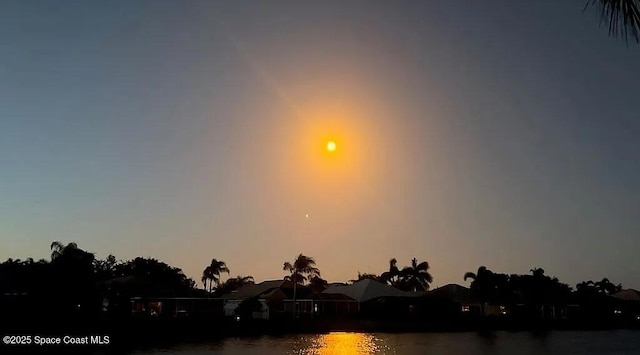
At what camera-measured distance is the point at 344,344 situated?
146 feet

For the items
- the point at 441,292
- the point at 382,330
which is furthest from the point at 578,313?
the point at 382,330

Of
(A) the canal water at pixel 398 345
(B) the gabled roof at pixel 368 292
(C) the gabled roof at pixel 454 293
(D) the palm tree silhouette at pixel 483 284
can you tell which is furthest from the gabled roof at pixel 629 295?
(A) the canal water at pixel 398 345

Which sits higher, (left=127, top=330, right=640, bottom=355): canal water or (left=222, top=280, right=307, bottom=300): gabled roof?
(left=222, top=280, right=307, bottom=300): gabled roof

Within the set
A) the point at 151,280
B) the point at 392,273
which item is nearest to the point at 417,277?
the point at 392,273

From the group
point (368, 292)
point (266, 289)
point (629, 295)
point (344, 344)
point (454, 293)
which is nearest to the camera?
point (344, 344)

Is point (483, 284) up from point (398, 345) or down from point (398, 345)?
up

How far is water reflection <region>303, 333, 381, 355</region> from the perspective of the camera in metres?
38.9

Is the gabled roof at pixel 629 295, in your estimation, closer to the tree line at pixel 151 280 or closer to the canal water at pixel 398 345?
the tree line at pixel 151 280

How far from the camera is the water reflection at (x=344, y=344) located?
38.9m

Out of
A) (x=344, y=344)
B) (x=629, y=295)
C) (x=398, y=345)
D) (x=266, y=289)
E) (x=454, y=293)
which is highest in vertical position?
(x=266, y=289)

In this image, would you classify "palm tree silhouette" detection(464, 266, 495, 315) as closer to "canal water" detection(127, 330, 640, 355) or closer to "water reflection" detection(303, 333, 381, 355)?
"canal water" detection(127, 330, 640, 355)

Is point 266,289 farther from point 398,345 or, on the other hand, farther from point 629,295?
point 629,295

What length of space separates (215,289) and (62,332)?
7144 cm

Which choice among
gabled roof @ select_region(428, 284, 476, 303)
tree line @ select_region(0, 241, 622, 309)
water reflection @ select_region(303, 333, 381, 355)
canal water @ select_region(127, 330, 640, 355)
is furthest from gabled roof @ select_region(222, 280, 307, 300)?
water reflection @ select_region(303, 333, 381, 355)
